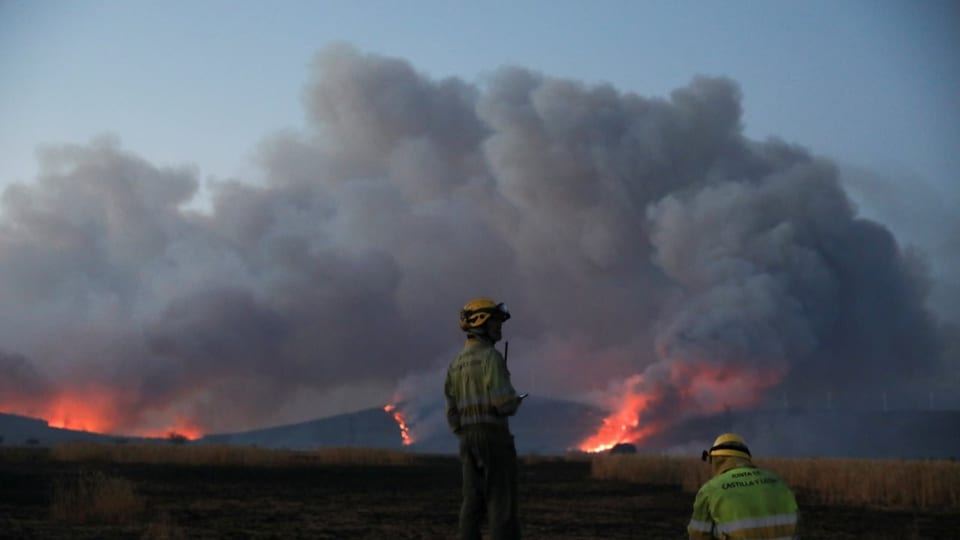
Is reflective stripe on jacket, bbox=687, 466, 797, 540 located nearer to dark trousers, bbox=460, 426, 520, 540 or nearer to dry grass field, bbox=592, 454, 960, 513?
dark trousers, bbox=460, 426, 520, 540

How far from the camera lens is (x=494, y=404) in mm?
8867

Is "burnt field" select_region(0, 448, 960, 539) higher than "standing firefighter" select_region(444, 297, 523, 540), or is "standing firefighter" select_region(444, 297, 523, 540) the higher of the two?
"standing firefighter" select_region(444, 297, 523, 540)

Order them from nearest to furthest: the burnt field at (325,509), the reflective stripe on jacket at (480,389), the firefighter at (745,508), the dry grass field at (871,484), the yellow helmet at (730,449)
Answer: the firefighter at (745,508) → the yellow helmet at (730,449) → the reflective stripe on jacket at (480,389) → the burnt field at (325,509) → the dry grass field at (871,484)

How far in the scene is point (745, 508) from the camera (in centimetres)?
623

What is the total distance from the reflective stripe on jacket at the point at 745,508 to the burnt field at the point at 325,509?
450 inches

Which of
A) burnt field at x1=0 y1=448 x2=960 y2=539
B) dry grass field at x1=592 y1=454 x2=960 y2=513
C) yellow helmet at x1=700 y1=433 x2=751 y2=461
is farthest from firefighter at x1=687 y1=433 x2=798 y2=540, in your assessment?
dry grass field at x1=592 y1=454 x2=960 y2=513

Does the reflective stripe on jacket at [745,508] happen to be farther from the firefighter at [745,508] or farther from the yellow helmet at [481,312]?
the yellow helmet at [481,312]

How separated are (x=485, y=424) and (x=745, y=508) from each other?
312cm

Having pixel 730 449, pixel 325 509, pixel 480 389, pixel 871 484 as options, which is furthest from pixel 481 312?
pixel 871 484

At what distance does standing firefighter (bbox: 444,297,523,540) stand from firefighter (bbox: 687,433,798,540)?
2699mm

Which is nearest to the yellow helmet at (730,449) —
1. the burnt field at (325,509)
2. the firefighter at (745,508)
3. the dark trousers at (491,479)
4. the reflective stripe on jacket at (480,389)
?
the firefighter at (745,508)

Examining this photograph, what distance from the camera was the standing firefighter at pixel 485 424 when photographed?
8922 millimetres

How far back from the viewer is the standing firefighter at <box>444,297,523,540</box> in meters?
8.92

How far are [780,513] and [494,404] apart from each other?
305cm
